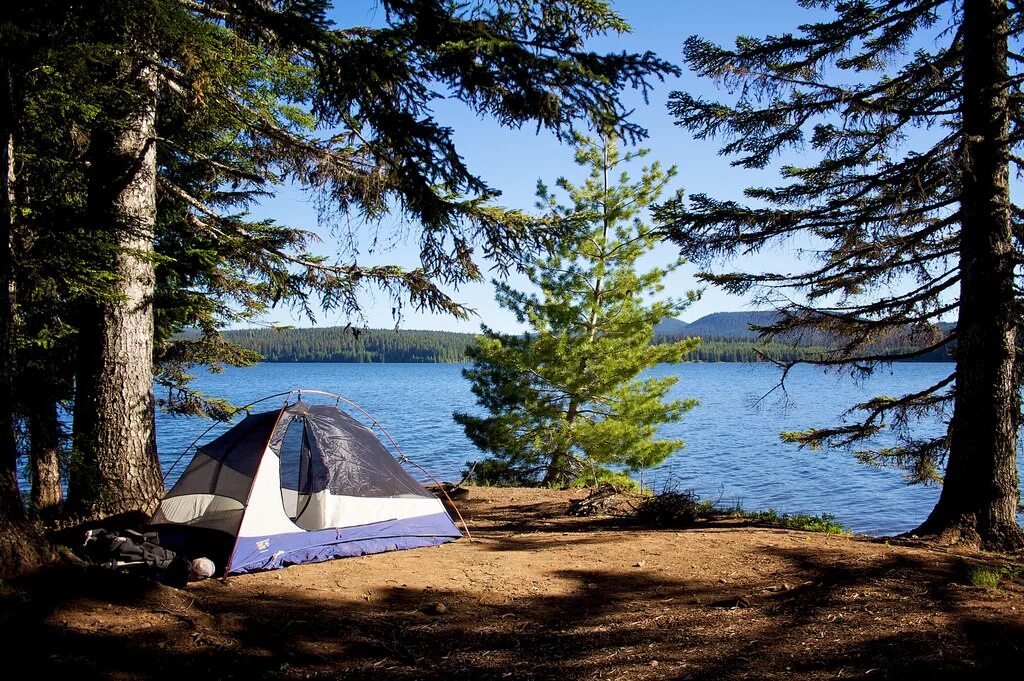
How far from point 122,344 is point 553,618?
18.5ft

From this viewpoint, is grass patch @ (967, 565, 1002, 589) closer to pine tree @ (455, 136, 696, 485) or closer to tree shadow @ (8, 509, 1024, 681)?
tree shadow @ (8, 509, 1024, 681)

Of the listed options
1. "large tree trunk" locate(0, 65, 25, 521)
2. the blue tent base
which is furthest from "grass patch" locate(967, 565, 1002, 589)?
"large tree trunk" locate(0, 65, 25, 521)

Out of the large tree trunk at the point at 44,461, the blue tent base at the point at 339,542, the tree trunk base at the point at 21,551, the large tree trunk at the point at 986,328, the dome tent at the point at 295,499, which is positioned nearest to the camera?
the tree trunk base at the point at 21,551

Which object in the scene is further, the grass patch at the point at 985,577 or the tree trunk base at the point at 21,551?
the grass patch at the point at 985,577

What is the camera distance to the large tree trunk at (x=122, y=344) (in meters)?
7.04

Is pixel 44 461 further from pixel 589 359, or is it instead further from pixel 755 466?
pixel 755 466

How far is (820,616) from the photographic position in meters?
4.36

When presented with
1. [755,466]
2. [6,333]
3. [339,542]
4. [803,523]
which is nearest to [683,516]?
[803,523]

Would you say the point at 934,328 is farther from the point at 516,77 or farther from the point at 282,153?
the point at 282,153

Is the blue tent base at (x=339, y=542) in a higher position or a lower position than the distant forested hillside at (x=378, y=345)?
lower

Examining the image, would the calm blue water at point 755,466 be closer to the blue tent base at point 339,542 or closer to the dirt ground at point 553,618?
the dirt ground at point 553,618

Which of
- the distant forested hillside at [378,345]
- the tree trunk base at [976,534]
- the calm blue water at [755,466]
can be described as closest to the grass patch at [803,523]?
the tree trunk base at [976,534]

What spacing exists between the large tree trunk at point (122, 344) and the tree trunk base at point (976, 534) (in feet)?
28.8

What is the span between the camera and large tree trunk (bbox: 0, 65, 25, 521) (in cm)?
412
